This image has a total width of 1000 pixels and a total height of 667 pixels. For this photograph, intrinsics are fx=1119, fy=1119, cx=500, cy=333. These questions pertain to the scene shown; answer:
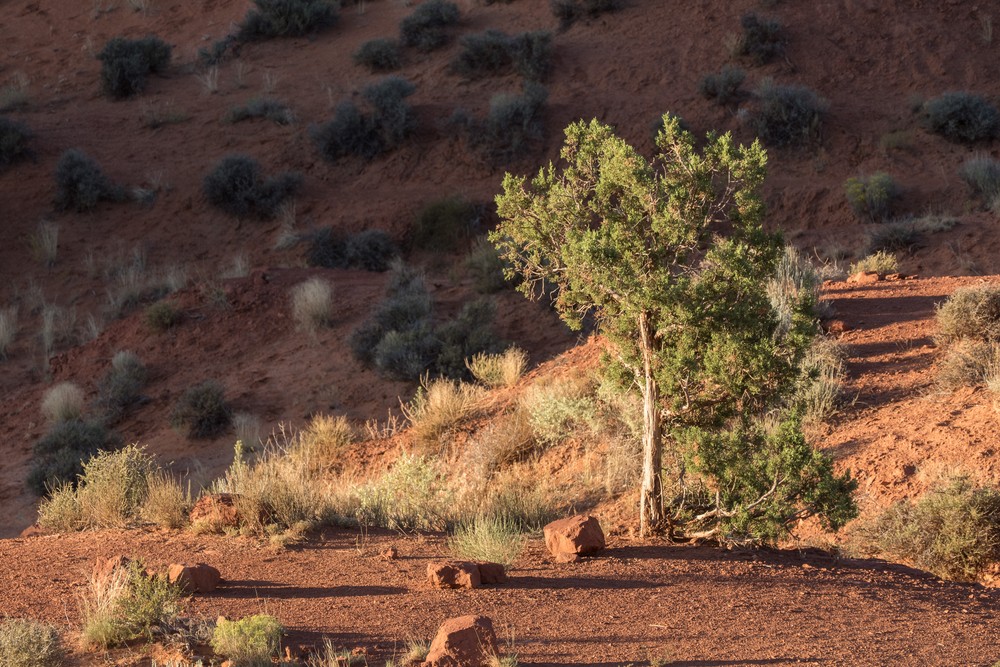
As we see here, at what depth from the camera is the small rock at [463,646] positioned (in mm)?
4711

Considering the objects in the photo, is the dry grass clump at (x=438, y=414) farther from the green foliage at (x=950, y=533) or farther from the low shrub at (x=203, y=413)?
the green foliage at (x=950, y=533)

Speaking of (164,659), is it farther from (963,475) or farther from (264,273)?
(264,273)

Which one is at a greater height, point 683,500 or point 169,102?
point 169,102

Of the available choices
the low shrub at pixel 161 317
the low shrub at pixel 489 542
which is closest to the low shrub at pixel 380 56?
the low shrub at pixel 161 317

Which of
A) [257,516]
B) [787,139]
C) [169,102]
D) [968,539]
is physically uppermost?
[169,102]

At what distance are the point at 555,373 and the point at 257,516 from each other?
464cm

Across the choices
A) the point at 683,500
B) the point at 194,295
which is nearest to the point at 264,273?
the point at 194,295

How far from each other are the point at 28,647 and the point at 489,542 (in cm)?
283

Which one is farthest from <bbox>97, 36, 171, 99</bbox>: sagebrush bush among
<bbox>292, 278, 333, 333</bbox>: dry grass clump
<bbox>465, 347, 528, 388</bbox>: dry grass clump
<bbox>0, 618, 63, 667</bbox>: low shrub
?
<bbox>0, 618, 63, 667</bbox>: low shrub

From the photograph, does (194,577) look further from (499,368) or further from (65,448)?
(65,448)

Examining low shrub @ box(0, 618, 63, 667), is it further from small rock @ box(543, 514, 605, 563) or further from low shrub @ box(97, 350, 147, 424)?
low shrub @ box(97, 350, 147, 424)

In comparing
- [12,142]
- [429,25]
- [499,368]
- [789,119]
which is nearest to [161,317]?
[499,368]

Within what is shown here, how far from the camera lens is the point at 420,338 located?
15.3 m

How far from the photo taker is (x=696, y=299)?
695 centimetres
